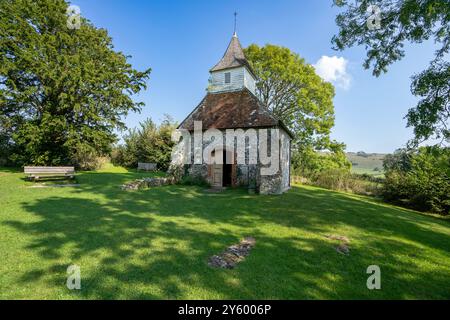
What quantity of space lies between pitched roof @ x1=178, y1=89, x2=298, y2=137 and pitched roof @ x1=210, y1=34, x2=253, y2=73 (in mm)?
1913

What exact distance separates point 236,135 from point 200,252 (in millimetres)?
8790

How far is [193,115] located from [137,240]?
35.9 ft

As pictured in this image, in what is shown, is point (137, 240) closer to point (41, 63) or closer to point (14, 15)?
point (41, 63)

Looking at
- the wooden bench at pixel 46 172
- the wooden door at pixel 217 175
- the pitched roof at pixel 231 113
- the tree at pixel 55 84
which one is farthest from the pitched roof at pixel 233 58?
the wooden bench at pixel 46 172

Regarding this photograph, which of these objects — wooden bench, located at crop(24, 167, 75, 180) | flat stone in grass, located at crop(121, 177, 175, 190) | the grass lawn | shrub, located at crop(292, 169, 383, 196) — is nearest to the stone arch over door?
flat stone in grass, located at crop(121, 177, 175, 190)

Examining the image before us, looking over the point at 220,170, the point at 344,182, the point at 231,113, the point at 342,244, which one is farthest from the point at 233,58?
the point at 342,244

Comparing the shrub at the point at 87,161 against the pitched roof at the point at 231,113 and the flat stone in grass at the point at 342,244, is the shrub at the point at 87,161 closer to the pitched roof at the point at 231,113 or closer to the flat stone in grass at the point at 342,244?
the pitched roof at the point at 231,113

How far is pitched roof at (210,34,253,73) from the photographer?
1515 centimetres

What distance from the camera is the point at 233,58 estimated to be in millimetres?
15828

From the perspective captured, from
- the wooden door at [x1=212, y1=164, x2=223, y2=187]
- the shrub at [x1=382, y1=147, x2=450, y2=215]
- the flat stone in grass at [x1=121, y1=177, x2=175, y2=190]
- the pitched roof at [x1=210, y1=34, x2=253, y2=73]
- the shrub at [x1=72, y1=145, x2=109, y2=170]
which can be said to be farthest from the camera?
the shrub at [x1=72, y1=145, x2=109, y2=170]

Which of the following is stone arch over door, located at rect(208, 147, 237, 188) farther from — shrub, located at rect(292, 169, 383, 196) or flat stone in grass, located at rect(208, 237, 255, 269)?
shrub, located at rect(292, 169, 383, 196)

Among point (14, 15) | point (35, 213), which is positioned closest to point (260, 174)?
point (35, 213)

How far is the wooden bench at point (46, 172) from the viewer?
1165 centimetres

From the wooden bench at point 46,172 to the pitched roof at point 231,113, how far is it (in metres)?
6.96
